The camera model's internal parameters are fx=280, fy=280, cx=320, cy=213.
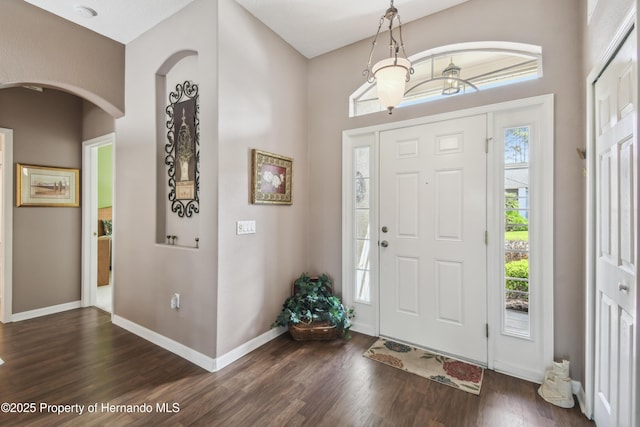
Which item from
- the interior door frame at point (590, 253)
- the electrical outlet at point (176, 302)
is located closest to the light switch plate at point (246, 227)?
the electrical outlet at point (176, 302)

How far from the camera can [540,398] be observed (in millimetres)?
1895

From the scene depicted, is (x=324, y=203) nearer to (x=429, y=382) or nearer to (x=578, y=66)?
(x=429, y=382)

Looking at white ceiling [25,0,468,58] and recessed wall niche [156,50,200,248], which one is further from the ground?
white ceiling [25,0,468,58]

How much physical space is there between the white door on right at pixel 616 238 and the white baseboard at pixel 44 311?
5.13 m

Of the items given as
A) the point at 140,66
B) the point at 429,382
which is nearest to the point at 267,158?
the point at 140,66

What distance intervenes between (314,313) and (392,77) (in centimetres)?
221

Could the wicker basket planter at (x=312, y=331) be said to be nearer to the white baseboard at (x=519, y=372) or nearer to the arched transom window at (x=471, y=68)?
the white baseboard at (x=519, y=372)

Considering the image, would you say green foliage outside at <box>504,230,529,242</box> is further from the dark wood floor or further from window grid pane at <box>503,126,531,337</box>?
the dark wood floor

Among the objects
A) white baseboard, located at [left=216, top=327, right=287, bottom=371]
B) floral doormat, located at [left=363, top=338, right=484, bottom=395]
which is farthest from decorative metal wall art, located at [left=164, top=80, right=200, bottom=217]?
floral doormat, located at [left=363, top=338, right=484, bottom=395]

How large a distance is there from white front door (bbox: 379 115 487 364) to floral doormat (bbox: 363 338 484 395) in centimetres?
10

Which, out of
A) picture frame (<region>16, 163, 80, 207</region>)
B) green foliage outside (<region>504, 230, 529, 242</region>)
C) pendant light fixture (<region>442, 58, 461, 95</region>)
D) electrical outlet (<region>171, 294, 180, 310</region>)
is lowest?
electrical outlet (<region>171, 294, 180, 310</region>)

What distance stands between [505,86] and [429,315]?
200 centimetres

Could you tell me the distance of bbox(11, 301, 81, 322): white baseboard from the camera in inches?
126

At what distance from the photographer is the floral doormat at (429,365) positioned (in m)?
2.07
